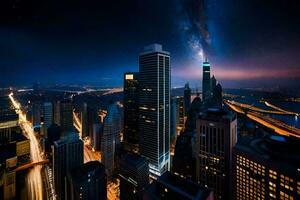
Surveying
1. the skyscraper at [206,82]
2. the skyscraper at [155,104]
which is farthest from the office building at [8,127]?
the skyscraper at [206,82]

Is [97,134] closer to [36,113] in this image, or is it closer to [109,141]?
[109,141]

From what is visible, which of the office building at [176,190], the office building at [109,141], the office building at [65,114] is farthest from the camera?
the office building at [65,114]

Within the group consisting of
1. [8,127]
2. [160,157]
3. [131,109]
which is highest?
[131,109]

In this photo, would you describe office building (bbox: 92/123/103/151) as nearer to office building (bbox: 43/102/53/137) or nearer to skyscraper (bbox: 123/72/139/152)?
skyscraper (bbox: 123/72/139/152)

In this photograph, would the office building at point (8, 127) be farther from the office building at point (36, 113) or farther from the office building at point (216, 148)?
the office building at point (216, 148)

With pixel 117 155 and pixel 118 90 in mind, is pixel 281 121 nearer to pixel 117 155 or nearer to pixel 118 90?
pixel 117 155

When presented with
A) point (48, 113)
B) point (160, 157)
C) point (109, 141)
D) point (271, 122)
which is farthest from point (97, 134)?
point (271, 122)
